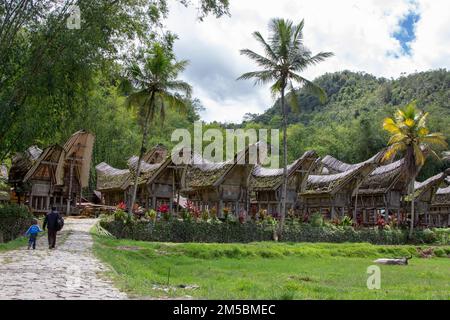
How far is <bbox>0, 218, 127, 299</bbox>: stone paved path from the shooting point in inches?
271

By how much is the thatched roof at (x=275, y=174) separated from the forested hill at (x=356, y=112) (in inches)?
734

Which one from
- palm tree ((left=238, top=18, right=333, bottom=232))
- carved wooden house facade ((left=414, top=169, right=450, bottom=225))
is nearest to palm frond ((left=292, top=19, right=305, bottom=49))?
palm tree ((left=238, top=18, right=333, bottom=232))

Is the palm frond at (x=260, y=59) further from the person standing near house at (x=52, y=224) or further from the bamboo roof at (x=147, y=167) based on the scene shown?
the person standing near house at (x=52, y=224)

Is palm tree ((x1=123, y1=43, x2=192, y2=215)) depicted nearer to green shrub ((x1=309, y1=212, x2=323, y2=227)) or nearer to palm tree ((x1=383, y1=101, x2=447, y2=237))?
green shrub ((x1=309, y1=212, x2=323, y2=227))

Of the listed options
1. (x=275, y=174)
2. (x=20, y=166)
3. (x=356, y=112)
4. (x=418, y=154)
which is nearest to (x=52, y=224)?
(x=20, y=166)

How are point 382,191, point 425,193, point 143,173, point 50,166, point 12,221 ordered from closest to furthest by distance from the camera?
1. point 12,221
2. point 50,166
3. point 143,173
4. point 382,191
5. point 425,193

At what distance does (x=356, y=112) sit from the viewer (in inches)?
3012

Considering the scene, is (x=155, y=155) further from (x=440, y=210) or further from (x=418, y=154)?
(x=440, y=210)

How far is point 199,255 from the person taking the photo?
1764 cm

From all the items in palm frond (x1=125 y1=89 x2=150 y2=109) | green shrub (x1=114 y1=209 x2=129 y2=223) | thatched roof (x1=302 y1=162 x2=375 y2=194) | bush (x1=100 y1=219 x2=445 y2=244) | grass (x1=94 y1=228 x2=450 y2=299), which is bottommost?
grass (x1=94 y1=228 x2=450 y2=299)

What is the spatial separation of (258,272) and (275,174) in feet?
57.0

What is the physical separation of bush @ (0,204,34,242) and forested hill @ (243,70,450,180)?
3446 centimetres
